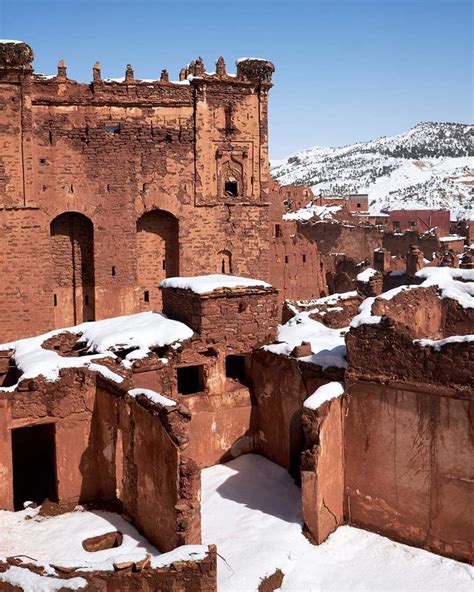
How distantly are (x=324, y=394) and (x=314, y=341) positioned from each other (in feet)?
9.60

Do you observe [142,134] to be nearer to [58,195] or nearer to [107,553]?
[58,195]

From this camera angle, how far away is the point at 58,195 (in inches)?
872

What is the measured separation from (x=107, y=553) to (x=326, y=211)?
49.8 m

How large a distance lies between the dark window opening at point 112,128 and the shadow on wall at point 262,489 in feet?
40.3

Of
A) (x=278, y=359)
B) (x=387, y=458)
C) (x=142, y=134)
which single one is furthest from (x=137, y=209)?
(x=387, y=458)

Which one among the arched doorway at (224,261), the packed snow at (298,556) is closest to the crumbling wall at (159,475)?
the packed snow at (298,556)

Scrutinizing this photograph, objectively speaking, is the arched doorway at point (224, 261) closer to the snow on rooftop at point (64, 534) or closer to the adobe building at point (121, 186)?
the adobe building at point (121, 186)

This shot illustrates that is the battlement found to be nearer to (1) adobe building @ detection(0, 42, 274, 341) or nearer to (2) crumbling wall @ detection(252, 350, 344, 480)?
(1) adobe building @ detection(0, 42, 274, 341)

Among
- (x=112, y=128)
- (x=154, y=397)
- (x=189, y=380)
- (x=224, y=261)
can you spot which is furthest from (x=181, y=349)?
(x=112, y=128)

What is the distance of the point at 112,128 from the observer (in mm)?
22797

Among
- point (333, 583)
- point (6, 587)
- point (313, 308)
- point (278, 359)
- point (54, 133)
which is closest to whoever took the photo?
point (6, 587)

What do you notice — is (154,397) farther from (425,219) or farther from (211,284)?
(425,219)

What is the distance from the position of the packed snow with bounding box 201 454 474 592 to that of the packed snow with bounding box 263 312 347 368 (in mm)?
2594

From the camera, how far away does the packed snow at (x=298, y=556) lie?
1059cm
